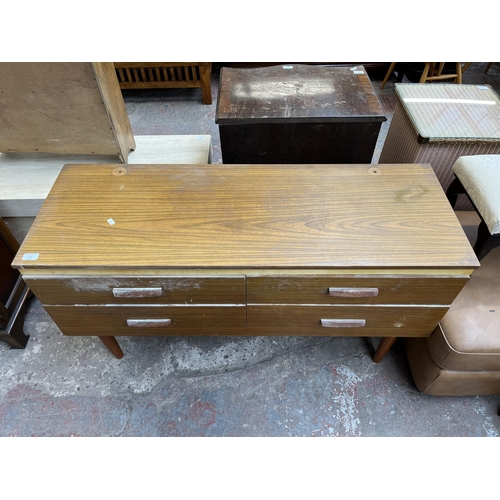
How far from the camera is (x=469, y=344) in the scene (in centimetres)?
115

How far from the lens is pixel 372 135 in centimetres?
152

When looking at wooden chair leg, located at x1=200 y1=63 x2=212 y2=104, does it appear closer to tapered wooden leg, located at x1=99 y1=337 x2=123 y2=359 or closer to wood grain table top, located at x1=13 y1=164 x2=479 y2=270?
wood grain table top, located at x1=13 y1=164 x2=479 y2=270

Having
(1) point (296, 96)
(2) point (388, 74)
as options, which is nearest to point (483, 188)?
(1) point (296, 96)

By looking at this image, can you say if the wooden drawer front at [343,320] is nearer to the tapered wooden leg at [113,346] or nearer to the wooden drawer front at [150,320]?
the wooden drawer front at [150,320]

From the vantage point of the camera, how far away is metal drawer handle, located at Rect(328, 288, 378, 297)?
103 cm

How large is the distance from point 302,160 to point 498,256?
0.86m

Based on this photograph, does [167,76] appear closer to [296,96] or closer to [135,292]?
[296,96]

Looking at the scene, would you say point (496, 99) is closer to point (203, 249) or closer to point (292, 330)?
point (292, 330)

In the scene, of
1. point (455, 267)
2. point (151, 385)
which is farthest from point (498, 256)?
point (151, 385)

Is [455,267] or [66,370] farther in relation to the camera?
[66,370]

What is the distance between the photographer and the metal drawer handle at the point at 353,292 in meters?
1.03

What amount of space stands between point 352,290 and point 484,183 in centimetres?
58

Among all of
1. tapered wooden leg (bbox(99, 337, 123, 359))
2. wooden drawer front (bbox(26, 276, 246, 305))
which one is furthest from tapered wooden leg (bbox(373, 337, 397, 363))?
tapered wooden leg (bbox(99, 337, 123, 359))

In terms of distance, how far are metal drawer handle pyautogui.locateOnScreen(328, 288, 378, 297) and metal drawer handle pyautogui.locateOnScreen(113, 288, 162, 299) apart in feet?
1.64
